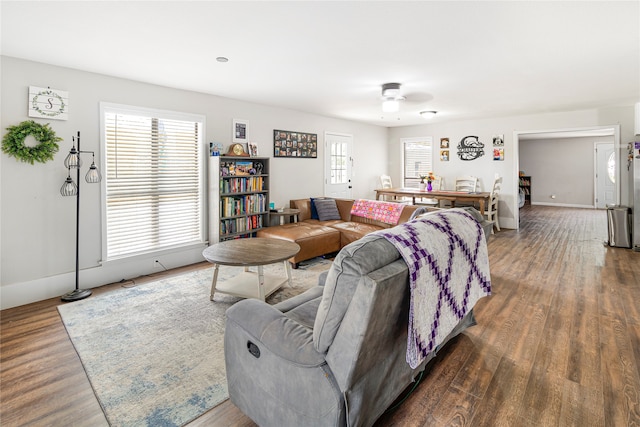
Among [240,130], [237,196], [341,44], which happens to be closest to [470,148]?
[240,130]

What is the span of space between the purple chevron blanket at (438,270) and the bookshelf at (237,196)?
3.32 metres

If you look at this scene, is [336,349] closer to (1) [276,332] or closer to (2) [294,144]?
(1) [276,332]

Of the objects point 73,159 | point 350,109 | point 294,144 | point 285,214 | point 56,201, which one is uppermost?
point 350,109

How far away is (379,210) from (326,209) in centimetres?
92

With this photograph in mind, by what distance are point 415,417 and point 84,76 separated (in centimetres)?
437

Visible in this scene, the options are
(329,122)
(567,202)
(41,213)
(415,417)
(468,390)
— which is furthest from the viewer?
(567,202)

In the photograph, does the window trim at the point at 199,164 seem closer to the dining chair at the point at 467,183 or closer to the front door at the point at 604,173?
the dining chair at the point at 467,183

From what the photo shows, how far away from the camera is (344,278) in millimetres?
1289

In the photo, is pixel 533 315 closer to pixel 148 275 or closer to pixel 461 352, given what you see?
pixel 461 352

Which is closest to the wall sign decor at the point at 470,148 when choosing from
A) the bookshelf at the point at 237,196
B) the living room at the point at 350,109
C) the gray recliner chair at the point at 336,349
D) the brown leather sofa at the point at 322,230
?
the living room at the point at 350,109

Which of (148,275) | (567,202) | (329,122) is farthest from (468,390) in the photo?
(567,202)

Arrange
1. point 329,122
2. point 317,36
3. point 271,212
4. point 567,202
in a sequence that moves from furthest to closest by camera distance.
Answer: point 567,202
point 329,122
point 271,212
point 317,36

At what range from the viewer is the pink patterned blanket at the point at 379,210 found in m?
5.02

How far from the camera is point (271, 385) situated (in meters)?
1.47
